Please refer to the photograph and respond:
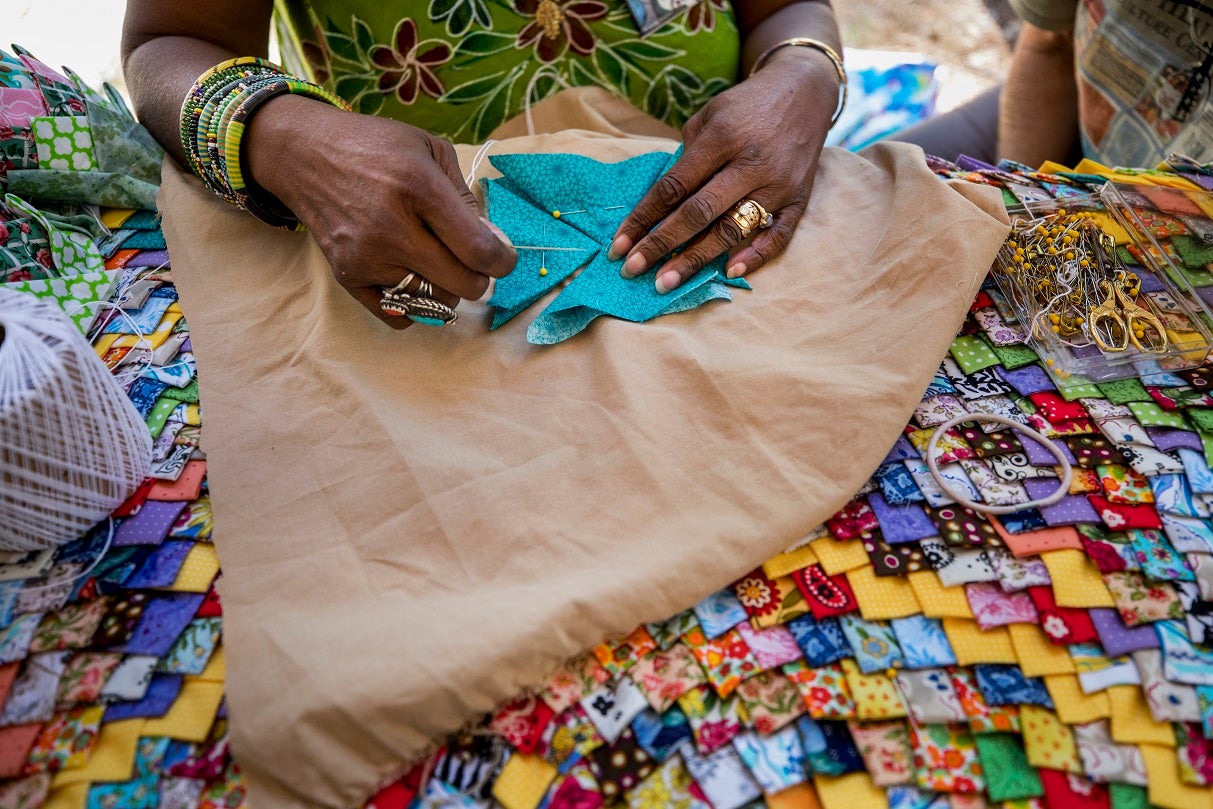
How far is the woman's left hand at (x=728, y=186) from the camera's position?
41.8 inches

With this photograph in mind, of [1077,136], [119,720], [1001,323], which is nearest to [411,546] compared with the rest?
[119,720]

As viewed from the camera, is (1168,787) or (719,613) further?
(719,613)

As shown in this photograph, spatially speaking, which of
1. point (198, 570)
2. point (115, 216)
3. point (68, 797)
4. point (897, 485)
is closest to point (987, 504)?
point (897, 485)

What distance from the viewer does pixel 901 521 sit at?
0.88 meters

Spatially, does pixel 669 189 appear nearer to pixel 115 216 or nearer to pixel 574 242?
pixel 574 242

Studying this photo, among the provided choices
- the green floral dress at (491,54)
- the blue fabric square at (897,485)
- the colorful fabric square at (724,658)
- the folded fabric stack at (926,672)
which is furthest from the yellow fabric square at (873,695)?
the green floral dress at (491,54)

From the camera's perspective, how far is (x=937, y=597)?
832 millimetres

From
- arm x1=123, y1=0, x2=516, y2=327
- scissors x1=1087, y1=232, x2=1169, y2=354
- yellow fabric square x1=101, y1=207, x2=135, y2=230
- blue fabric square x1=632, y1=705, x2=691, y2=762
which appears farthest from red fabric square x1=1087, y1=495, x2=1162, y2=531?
yellow fabric square x1=101, y1=207, x2=135, y2=230

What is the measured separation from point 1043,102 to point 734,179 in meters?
1.31

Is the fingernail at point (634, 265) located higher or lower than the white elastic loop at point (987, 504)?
higher

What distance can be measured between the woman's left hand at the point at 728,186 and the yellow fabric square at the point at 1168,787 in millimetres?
724

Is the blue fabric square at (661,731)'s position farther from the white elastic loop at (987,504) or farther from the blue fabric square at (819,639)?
the white elastic loop at (987,504)

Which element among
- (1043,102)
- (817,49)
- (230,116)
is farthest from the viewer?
(1043,102)

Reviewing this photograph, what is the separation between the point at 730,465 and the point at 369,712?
461 millimetres
